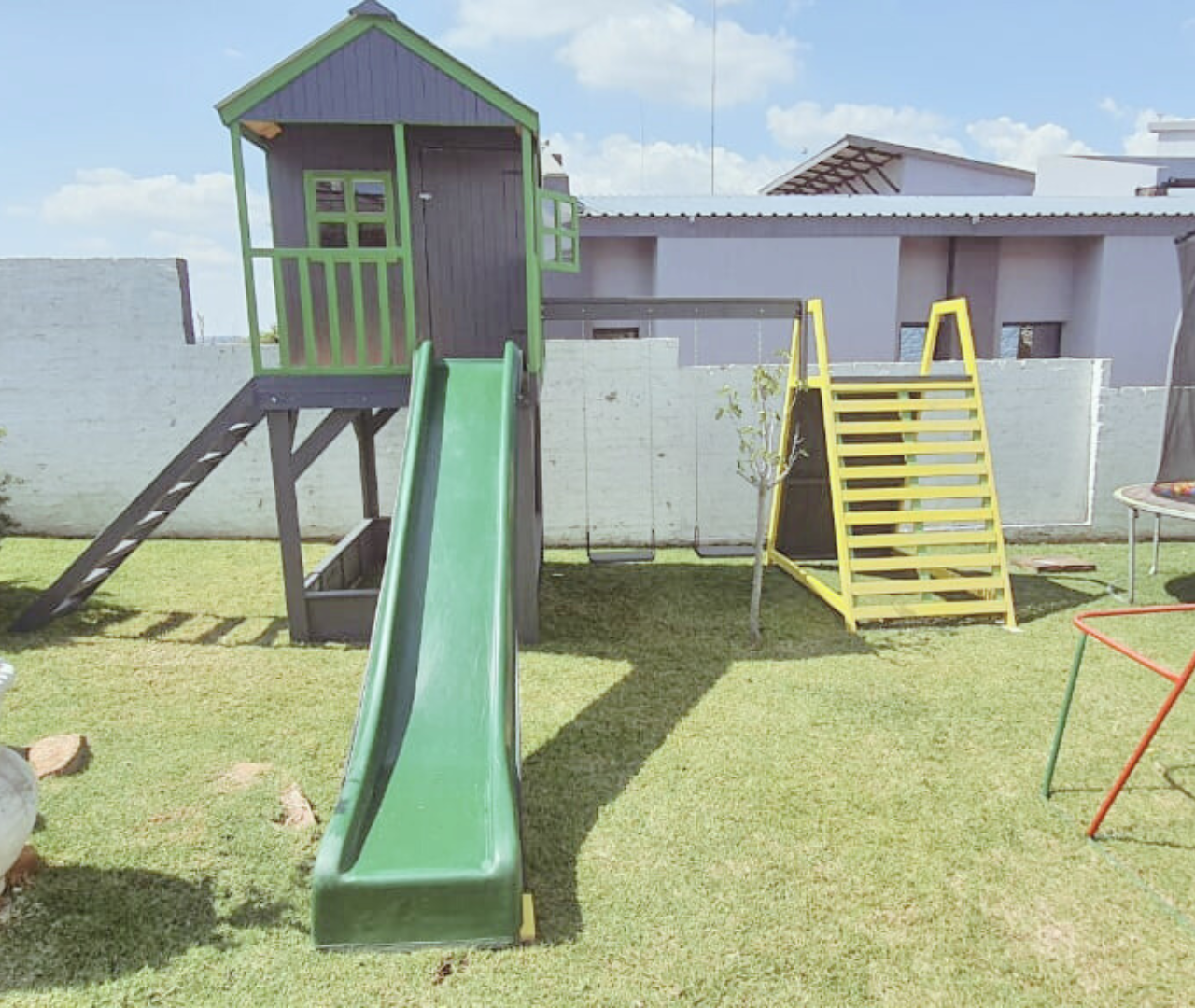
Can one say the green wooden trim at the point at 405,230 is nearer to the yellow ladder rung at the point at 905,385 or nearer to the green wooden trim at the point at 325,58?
the green wooden trim at the point at 325,58

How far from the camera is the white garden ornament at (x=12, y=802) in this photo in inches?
111

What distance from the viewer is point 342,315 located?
6.62 metres

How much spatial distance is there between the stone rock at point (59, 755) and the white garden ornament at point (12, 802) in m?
1.10

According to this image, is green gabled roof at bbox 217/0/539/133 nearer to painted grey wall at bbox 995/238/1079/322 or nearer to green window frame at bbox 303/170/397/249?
green window frame at bbox 303/170/397/249

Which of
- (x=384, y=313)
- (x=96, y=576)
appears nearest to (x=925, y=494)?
(x=384, y=313)

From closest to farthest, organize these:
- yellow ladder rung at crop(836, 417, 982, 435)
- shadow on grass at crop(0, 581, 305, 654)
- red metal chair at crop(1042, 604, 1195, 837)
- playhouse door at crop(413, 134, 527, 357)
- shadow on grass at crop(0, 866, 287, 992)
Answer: shadow on grass at crop(0, 866, 287, 992) → red metal chair at crop(1042, 604, 1195, 837) → shadow on grass at crop(0, 581, 305, 654) → playhouse door at crop(413, 134, 527, 357) → yellow ladder rung at crop(836, 417, 982, 435)

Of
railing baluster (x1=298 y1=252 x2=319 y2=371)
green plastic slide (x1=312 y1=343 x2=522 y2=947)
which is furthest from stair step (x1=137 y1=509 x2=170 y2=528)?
green plastic slide (x1=312 y1=343 x2=522 y2=947)

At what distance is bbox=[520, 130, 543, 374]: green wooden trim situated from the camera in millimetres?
5789

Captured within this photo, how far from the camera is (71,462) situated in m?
9.17

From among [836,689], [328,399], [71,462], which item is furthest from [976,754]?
[71,462]

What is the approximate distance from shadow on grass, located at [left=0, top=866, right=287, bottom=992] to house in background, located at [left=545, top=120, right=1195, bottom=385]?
31.9 ft

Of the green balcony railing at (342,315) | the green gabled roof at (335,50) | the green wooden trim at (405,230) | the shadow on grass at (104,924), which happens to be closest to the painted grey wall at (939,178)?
the green gabled roof at (335,50)

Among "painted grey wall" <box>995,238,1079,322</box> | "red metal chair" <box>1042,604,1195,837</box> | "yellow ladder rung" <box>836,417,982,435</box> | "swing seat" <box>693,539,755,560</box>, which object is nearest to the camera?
"red metal chair" <box>1042,604,1195,837</box>

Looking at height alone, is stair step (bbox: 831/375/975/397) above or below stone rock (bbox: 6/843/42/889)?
above
